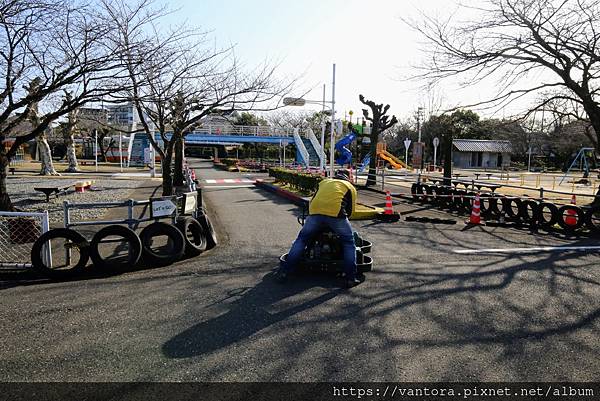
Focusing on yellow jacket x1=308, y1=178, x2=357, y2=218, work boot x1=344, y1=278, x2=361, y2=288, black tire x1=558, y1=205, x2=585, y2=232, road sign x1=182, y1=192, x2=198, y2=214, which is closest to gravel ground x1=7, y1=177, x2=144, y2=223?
road sign x1=182, y1=192, x2=198, y2=214

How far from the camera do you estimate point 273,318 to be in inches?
174

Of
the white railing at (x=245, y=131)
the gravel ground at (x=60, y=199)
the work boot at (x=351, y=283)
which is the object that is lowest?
the work boot at (x=351, y=283)

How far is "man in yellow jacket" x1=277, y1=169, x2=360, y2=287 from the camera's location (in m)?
5.49

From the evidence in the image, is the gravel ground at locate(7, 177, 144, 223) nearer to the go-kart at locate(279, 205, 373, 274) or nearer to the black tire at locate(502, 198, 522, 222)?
the go-kart at locate(279, 205, 373, 274)

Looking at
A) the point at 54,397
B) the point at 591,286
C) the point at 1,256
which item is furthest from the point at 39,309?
the point at 591,286

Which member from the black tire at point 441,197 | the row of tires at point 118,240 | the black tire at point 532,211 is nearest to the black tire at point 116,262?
the row of tires at point 118,240

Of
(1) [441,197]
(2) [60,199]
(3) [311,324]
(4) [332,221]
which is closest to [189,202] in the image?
(4) [332,221]

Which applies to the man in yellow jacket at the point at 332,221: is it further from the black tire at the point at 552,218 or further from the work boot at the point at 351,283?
the black tire at the point at 552,218

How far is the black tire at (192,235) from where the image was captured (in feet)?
23.1

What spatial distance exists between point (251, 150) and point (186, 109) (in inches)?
2111

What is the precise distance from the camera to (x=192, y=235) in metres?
8.00

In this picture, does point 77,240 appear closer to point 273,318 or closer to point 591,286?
point 273,318

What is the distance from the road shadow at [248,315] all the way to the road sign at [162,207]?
2.30 metres

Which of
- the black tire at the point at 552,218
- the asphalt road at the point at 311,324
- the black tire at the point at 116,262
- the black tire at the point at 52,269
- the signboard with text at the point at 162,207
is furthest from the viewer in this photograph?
the black tire at the point at 552,218
